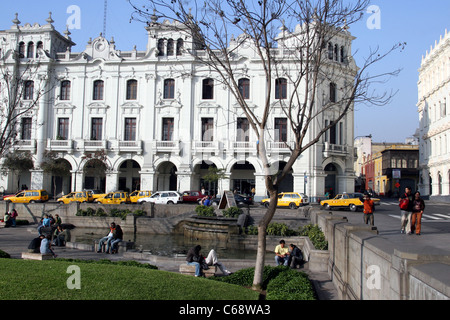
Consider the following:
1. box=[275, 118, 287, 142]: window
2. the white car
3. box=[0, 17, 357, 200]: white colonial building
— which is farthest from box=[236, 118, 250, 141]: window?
the white car

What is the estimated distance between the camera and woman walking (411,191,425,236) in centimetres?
1462

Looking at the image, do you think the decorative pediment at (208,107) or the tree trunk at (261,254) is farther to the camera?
the decorative pediment at (208,107)

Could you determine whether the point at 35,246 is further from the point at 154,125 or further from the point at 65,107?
the point at 65,107

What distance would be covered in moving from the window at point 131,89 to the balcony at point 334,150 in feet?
70.0

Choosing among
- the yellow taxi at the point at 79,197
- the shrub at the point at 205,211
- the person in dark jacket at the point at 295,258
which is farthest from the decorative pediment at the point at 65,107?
the person in dark jacket at the point at 295,258

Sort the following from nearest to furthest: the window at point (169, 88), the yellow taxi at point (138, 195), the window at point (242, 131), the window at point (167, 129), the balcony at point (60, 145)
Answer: the yellow taxi at point (138, 195), the window at point (242, 131), the balcony at point (60, 145), the window at point (167, 129), the window at point (169, 88)

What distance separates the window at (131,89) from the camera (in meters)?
44.9

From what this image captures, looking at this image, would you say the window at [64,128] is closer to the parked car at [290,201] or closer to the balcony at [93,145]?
the balcony at [93,145]

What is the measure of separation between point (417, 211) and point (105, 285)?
37.1ft

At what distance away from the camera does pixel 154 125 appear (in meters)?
44.0

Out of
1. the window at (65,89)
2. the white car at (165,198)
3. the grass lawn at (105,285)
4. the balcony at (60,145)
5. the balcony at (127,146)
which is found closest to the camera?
the grass lawn at (105,285)

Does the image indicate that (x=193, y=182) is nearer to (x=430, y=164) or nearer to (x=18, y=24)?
(x=18, y=24)
